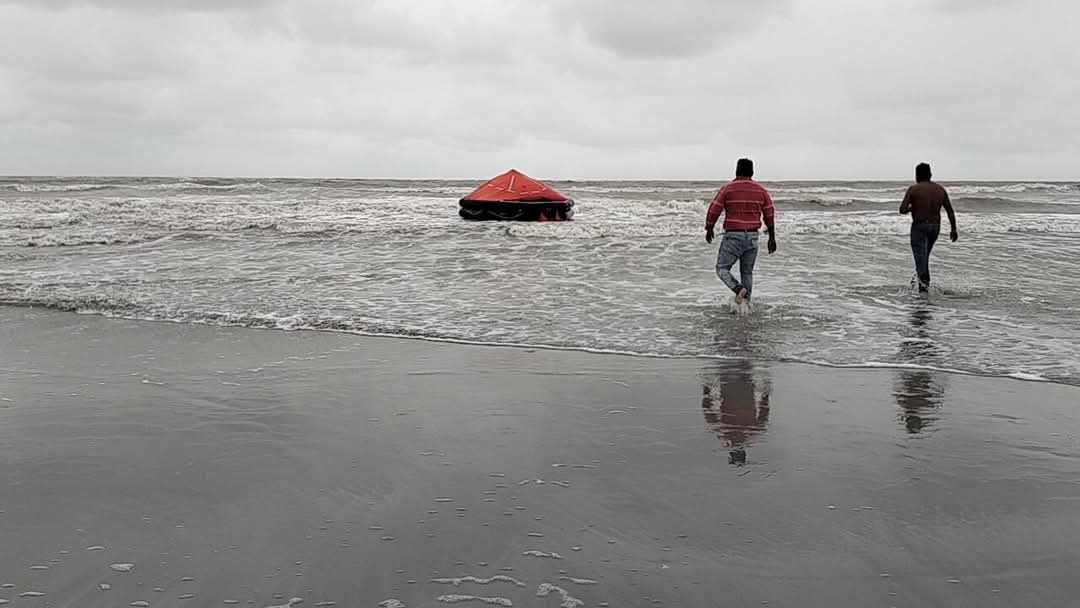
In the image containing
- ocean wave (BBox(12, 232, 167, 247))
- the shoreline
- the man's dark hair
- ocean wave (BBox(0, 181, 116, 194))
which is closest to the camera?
the shoreline

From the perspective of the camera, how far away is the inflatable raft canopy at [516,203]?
2159 centimetres

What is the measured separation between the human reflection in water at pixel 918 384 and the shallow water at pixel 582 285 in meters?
0.05

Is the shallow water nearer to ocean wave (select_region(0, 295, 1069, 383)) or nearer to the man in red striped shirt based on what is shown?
ocean wave (select_region(0, 295, 1069, 383))

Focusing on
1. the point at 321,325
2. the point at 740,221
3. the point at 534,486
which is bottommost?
the point at 534,486

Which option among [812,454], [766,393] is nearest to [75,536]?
[812,454]

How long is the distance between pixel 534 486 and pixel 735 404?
6.70 feet

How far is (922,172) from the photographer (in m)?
10.6

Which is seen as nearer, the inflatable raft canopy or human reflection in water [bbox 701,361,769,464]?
human reflection in water [bbox 701,361,769,464]

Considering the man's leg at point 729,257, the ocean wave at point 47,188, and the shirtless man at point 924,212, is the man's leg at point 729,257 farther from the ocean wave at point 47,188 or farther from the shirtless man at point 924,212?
the ocean wave at point 47,188

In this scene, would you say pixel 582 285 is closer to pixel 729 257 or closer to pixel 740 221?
pixel 729 257

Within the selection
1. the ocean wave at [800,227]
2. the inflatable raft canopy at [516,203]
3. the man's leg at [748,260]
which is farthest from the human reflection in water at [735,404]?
the inflatable raft canopy at [516,203]

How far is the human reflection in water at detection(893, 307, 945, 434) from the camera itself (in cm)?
507

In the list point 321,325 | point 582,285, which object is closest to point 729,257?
point 582,285

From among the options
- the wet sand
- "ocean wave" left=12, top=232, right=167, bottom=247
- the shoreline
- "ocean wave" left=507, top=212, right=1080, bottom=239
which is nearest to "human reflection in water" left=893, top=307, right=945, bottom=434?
the wet sand
